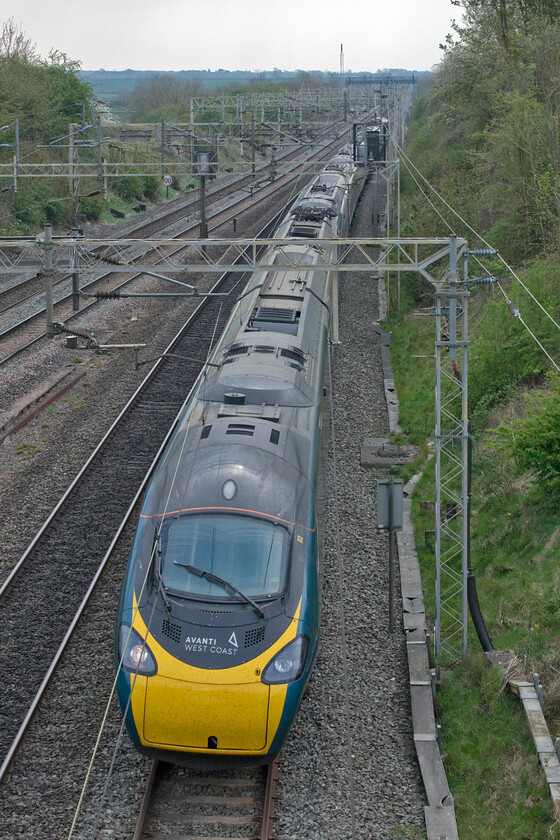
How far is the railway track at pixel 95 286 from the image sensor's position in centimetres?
2509

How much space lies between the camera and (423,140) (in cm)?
5341

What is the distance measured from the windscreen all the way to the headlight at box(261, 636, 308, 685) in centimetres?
66

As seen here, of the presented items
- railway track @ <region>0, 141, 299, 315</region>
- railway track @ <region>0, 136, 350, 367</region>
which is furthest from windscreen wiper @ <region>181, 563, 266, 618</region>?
railway track @ <region>0, 141, 299, 315</region>

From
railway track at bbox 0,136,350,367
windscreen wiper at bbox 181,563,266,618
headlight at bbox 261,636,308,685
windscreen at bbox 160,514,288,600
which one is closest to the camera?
headlight at bbox 261,636,308,685

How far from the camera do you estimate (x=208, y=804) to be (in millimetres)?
9188

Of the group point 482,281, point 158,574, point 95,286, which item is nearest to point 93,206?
point 95,286

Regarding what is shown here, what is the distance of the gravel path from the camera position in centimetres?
909

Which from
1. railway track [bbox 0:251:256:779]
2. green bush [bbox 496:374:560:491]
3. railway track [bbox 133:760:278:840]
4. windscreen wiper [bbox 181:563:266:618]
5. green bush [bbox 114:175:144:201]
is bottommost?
railway track [bbox 133:760:278:840]

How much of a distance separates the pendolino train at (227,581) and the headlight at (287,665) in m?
0.01

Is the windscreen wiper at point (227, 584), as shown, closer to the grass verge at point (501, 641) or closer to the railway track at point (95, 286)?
the grass verge at point (501, 641)

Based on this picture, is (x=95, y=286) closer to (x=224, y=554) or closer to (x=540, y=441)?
(x=540, y=441)

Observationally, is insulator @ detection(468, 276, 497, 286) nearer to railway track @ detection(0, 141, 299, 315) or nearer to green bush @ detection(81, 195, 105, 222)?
railway track @ detection(0, 141, 299, 315)

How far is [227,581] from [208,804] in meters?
2.22

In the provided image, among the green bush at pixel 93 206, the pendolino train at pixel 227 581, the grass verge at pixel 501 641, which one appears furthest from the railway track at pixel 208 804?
the green bush at pixel 93 206
